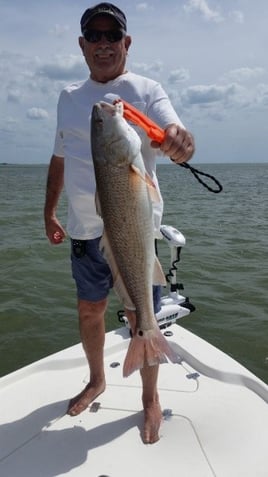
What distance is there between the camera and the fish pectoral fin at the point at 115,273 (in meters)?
2.59

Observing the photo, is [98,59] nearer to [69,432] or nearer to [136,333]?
[136,333]

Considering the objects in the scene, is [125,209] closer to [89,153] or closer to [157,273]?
[157,273]

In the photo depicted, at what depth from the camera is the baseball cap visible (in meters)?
2.95

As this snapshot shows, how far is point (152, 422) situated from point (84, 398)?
24.4 inches

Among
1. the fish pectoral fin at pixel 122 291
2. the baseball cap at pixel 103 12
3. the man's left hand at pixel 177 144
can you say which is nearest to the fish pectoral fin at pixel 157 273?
the fish pectoral fin at pixel 122 291

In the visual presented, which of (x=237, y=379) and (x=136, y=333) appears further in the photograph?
(x=237, y=379)

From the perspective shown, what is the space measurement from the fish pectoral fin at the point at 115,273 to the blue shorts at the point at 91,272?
2.36ft

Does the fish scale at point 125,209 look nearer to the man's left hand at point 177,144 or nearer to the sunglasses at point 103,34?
the man's left hand at point 177,144

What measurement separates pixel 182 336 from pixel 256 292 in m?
4.28

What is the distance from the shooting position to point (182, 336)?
463cm

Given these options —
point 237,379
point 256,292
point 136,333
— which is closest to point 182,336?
point 237,379

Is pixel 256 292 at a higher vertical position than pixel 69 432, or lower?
lower

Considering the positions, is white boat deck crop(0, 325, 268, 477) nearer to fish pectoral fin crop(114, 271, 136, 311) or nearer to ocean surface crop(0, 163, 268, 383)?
fish pectoral fin crop(114, 271, 136, 311)

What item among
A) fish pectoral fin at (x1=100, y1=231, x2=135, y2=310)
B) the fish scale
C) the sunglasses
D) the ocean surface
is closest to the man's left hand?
the fish scale
